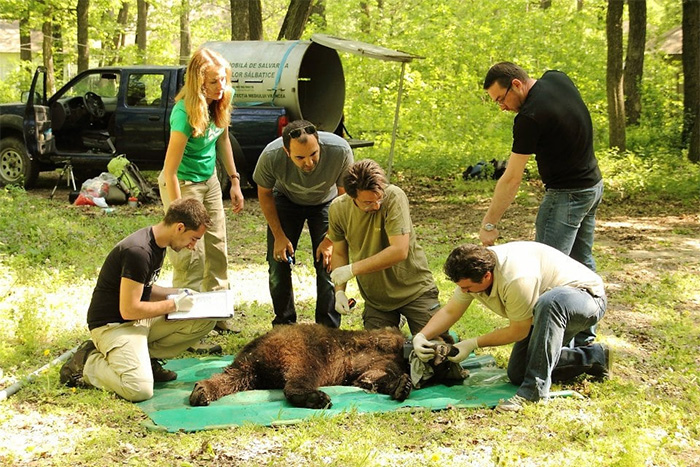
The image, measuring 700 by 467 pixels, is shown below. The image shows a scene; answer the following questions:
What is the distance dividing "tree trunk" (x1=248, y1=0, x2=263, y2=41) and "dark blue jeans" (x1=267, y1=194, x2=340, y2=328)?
914 centimetres

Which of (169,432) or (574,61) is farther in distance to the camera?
(574,61)

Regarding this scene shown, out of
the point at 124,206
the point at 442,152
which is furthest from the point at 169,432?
the point at 442,152

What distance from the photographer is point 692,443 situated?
3.96 m

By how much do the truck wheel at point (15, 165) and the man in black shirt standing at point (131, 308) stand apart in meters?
8.93

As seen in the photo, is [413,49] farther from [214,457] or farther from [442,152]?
[214,457]

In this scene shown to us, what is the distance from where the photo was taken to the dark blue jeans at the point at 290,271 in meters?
5.74

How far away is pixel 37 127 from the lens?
480 inches

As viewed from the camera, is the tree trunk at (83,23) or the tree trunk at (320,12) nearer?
the tree trunk at (83,23)

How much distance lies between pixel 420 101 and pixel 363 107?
1.34m

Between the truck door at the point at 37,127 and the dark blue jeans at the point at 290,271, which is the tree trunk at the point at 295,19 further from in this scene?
the dark blue jeans at the point at 290,271

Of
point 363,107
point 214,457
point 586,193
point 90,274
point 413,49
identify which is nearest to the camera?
point 214,457

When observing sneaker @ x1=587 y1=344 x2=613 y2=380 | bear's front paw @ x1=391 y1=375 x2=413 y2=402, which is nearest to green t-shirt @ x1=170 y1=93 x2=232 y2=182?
bear's front paw @ x1=391 y1=375 x2=413 y2=402

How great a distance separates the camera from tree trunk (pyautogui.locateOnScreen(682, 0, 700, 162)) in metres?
13.4

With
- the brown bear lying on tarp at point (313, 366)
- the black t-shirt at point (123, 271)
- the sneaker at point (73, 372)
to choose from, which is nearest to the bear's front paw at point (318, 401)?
the brown bear lying on tarp at point (313, 366)
